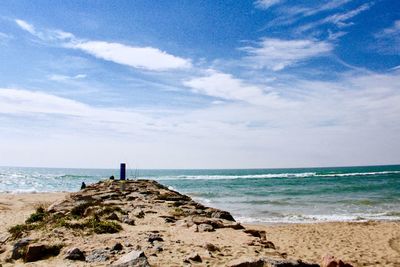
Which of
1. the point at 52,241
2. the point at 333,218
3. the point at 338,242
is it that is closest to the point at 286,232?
the point at 338,242

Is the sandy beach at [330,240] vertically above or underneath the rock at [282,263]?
underneath

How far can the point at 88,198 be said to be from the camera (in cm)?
1888

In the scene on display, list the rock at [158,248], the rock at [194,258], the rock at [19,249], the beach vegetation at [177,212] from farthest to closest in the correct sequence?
1. the beach vegetation at [177,212]
2. the rock at [19,249]
3. the rock at [158,248]
4. the rock at [194,258]

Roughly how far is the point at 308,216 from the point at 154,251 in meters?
17.8

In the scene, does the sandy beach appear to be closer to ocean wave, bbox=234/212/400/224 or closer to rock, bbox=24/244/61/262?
rock, bbox=24/244/61/262

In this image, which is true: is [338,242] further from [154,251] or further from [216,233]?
[154,251]

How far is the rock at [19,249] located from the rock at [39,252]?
48cm

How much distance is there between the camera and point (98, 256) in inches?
334

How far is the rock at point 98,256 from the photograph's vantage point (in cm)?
832

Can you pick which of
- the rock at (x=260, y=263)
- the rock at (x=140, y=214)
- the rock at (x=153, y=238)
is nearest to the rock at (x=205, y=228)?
the rock at (x=153, y=238)

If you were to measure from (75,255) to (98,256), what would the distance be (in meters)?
0.60

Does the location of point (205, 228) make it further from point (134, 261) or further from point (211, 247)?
point (134, 261)

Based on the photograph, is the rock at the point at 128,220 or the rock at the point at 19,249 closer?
the rock at the point at 19,249

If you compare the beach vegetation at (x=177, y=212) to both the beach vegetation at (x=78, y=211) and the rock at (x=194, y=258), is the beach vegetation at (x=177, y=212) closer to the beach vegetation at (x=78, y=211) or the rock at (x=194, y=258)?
the beach vegetation at (x=78, y=211)
